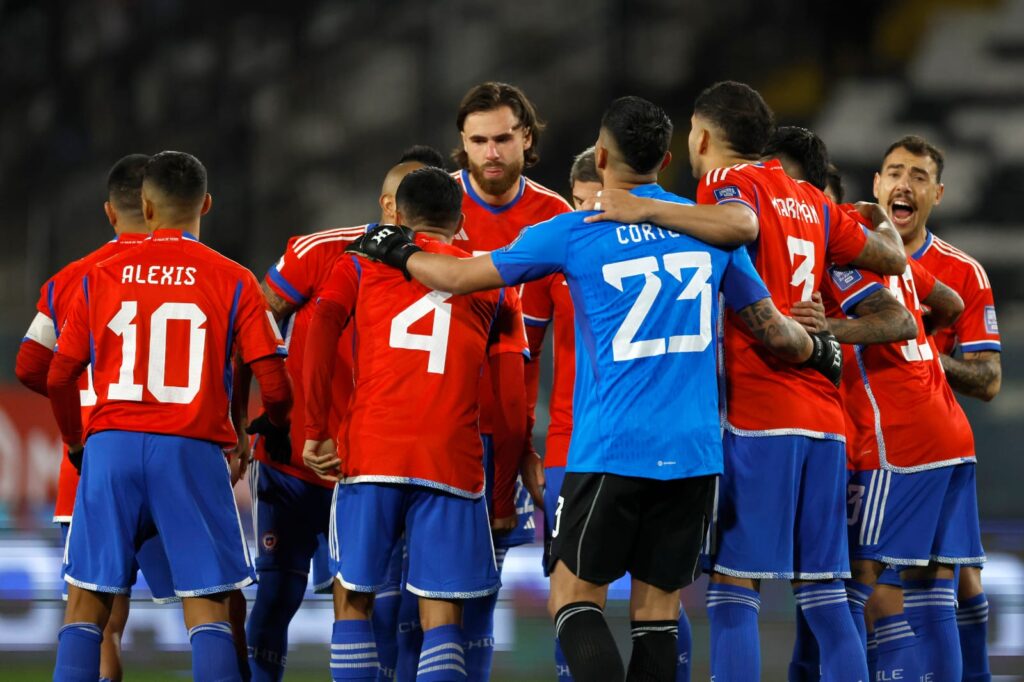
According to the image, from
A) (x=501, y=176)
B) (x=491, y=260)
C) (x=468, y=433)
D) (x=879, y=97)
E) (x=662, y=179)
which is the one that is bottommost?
(x=468, y=433)

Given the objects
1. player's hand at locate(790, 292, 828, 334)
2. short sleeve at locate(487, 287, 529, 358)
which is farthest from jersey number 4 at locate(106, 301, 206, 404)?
player's hand at locate(790, 292, 828, 334)

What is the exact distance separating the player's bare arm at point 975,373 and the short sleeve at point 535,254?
242cm

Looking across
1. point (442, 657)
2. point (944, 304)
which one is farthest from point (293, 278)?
point (944, 304)

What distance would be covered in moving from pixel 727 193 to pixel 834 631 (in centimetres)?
142

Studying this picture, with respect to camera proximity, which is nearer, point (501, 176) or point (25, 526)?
point (501, 176)

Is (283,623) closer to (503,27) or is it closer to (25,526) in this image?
(25,526)

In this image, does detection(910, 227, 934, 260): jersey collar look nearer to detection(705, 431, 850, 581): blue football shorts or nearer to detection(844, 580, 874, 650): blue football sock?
detection(844, 580, 874, 650): blue football sock

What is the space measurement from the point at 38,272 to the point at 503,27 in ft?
13.3

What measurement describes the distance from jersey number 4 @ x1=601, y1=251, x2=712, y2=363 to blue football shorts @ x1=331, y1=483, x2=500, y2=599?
890mm

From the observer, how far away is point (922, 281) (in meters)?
5.37

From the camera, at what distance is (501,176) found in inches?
215

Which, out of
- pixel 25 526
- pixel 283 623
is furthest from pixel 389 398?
pixel 25 526

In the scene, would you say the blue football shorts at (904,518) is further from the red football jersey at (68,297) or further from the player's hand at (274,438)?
Result: the red football jersey at (68,297)

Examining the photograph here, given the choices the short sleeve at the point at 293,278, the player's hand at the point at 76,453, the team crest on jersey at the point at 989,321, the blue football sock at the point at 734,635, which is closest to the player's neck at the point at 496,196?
the short sleeve at the point at 293,278
